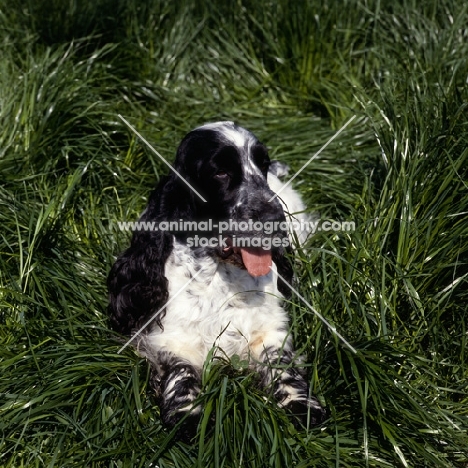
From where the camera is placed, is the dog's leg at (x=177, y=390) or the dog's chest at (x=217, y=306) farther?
the dog's chest at (x=217, y=306)

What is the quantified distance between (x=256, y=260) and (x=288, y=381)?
53 cm

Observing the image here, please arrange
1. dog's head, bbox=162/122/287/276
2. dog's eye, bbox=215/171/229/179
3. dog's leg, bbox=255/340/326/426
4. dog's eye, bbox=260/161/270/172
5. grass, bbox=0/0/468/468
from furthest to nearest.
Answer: dog's eye, bbox=260/161/270/172 → dog's eye, bbox=215/171/229/179 → dog's head, bbox=162/122/287/276 → dog's leg, bbox=255/340/326/426 → grass, bbox=0/0/468/468

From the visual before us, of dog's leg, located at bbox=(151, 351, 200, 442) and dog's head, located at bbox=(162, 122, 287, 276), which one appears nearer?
dog's leg, located at bbox=(151, 351, 200, 442)

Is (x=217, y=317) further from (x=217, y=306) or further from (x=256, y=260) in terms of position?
(x=256, y=260)

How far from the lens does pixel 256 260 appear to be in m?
3.43

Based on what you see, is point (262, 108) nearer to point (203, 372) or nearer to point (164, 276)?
point (164, 276)

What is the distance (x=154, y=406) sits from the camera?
338 cm

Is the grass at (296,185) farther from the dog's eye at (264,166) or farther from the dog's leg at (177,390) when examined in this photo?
the dog's eye at (264,166)

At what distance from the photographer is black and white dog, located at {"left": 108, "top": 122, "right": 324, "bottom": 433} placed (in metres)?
3.41

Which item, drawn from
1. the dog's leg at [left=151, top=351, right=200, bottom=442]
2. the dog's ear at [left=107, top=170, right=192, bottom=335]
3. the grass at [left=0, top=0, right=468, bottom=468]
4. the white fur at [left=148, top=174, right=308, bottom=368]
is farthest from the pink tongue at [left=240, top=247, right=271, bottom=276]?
the dog's leg at [left=151, top=351, right=200, bottom=442]

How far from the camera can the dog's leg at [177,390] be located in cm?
320

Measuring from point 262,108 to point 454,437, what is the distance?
3024mm

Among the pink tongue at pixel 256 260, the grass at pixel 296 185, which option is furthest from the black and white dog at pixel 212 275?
the grass at pixel 296 185

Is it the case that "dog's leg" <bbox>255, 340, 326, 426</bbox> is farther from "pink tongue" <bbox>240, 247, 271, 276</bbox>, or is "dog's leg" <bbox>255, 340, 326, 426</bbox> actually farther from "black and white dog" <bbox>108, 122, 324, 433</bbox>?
"pink tongue" <bbox>240, 247, 271, 276</bbox>
